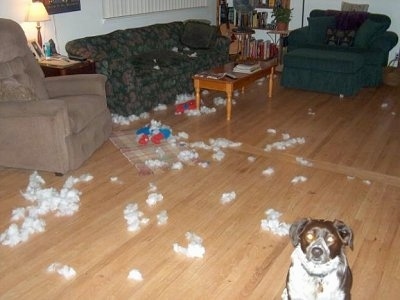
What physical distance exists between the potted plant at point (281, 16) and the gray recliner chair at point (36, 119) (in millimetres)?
3892

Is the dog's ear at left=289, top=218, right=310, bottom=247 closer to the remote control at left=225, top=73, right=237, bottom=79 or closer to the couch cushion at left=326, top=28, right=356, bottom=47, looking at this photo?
the remote control at left=225, top=73, right=237, bottom=79

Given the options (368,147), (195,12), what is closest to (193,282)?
(368,147)

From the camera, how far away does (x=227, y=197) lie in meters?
2.77

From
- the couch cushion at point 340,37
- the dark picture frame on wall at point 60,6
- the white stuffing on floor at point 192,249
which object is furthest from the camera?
the couch cushion at point 340,37

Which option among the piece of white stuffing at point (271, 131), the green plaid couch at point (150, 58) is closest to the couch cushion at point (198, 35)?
the green plaid couch at point (150, 58)

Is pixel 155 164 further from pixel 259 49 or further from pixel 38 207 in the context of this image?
pixel 259 49

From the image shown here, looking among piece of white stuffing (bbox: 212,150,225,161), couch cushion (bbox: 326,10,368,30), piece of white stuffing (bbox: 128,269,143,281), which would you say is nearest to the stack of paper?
piece of white stuffing (bbox: 212,150,225,161)

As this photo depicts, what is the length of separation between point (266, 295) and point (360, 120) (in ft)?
9.54

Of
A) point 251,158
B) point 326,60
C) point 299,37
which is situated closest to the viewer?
point 251,158

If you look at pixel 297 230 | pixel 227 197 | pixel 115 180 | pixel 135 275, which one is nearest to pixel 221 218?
pixel 227 197

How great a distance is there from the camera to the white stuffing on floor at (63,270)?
6.68 feet

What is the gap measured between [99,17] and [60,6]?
2.01 feet

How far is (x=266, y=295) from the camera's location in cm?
194

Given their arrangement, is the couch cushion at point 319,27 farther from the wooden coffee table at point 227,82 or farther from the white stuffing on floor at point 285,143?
the white stuffing on floor at point 285,143
